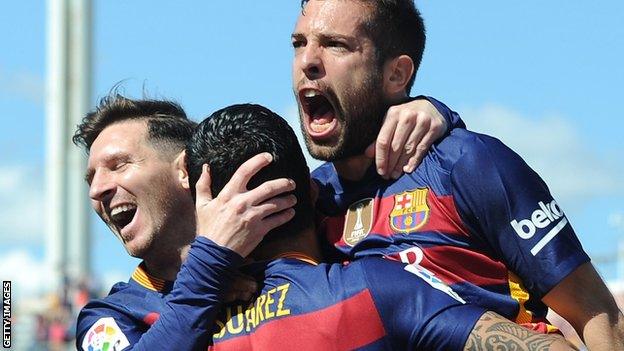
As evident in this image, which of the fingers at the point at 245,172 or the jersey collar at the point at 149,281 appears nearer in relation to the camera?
the fingers at the point at 245,172

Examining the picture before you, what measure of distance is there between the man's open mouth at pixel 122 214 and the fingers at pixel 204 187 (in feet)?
4.10

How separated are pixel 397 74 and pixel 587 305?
1310 millimetres

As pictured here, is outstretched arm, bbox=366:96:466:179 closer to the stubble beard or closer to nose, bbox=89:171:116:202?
the stubble beard

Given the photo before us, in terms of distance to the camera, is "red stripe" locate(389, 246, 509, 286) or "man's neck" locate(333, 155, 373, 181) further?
"man's neck" locate(333, 155, 373, 181)

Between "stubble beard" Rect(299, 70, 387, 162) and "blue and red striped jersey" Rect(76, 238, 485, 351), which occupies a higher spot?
"stubble beard" Rect(299, 70, 387, 162)

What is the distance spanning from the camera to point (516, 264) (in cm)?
657

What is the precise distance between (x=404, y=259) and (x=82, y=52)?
3567 centimetres

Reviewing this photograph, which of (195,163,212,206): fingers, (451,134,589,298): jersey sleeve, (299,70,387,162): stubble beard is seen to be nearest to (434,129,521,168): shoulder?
(451,134,589,298): jersey sleeve

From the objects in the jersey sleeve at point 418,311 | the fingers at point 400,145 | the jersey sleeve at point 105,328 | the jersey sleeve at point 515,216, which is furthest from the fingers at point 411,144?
the jersey sleeve at point 105,328

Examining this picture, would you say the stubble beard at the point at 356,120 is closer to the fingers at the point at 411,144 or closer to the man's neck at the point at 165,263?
the fingers at the point at 411,144

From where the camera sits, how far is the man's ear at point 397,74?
7086mm

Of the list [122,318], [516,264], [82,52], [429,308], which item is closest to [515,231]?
[516,264]

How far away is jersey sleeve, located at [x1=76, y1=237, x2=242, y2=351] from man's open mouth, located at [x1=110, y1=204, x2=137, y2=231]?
4.36 feet

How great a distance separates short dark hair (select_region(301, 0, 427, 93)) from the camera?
705cm
